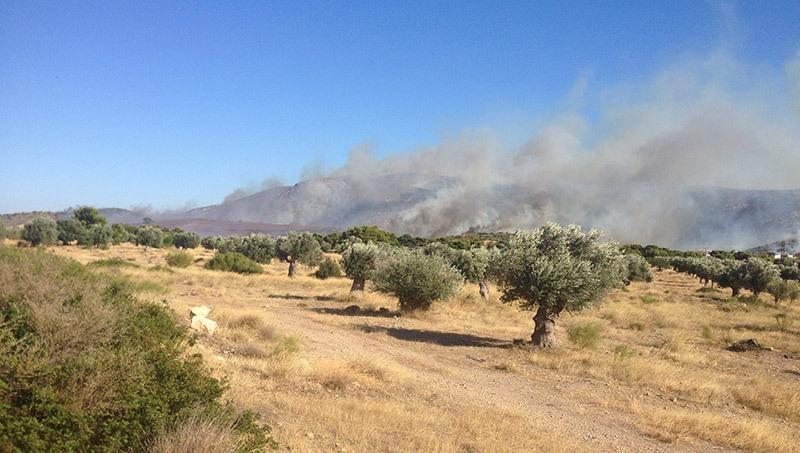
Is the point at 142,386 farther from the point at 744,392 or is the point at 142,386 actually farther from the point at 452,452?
the point at 744,392

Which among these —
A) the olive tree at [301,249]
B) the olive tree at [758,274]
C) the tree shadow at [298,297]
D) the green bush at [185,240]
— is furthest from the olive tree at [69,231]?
the olive tree at [758,274]

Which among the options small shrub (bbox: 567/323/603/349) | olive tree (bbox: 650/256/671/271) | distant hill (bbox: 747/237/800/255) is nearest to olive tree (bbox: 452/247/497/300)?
small shrub (bbox: 567/323/603/349)

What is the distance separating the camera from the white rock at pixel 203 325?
13.5 m

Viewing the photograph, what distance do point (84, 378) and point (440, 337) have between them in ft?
45.7

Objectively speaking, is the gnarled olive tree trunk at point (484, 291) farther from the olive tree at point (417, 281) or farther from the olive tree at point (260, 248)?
the olive tree at point (260, 248)

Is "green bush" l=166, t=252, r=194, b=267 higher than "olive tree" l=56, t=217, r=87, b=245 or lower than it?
lower

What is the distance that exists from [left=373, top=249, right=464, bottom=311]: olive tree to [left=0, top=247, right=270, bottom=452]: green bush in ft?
48.0

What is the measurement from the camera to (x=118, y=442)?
4.71 meters

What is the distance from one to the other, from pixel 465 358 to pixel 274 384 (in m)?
7.13

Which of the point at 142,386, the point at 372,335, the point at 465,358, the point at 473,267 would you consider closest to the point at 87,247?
the point at 473,267

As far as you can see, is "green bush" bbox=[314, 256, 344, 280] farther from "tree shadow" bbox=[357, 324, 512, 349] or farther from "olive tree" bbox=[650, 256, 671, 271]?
"olive tree" bbox=[650, 256, 671, 271]

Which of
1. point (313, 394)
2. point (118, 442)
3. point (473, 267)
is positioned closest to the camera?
point (118, 442)

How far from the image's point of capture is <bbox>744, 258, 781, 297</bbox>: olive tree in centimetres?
4047

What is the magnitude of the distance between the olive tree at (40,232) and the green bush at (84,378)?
58465mm
